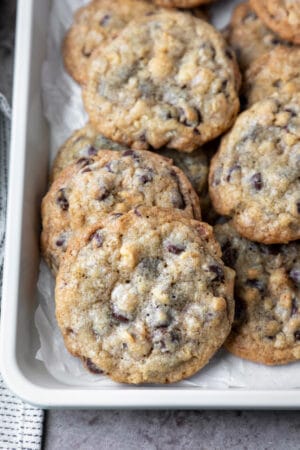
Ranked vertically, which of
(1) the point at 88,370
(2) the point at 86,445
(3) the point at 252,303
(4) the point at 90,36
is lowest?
(2) the point at 86,445

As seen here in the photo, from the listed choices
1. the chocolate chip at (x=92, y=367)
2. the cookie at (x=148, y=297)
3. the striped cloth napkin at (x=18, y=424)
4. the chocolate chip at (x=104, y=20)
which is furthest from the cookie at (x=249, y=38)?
the striped cloth napkin at (x=18, y=424)

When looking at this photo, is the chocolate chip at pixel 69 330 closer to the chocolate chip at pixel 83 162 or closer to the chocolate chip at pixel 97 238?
the chocolate chip at pixel 97 238

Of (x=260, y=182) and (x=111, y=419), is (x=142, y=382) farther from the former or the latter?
(x=260, y=182)

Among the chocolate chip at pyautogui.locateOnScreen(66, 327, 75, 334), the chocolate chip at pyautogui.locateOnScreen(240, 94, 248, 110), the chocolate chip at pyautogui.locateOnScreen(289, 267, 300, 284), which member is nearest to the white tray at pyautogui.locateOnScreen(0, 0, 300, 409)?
the chocolate chip at pyautogui.locateOnScreen(66, 327, 75, 334)

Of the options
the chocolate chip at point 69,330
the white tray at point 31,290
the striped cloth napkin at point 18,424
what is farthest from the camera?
the striped cloth napkin at point 18,424

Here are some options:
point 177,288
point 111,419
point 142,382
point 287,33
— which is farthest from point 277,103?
point 111,419

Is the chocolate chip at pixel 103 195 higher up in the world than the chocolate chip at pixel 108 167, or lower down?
lower down

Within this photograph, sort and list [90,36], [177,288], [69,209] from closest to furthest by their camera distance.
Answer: [177,288]
[69,209]
[90,36]
